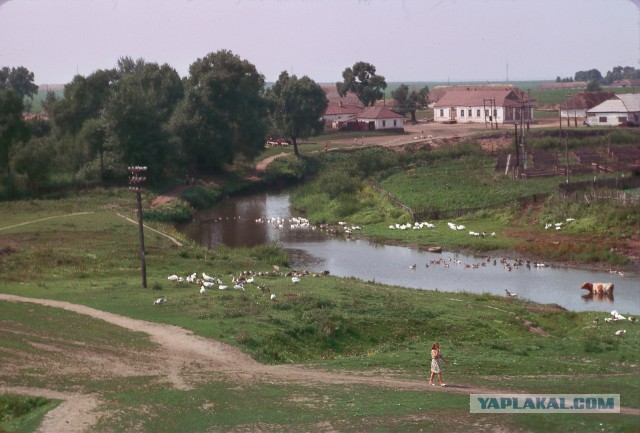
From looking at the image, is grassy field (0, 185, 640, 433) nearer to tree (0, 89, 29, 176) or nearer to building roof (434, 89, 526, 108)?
tree (0, 89, 29, 176)

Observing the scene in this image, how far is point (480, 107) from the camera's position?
94.4 meters

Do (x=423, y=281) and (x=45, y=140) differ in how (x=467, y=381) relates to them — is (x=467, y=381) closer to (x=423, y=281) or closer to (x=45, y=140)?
(x=423, y=281)

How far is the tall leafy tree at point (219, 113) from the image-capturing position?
6800 centimetres

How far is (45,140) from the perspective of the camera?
6706 centimetres

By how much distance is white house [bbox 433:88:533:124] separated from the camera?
90625mm

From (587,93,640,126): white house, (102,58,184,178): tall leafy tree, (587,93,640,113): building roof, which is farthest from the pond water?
(587,93,640,113): building roof

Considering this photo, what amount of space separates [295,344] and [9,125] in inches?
1630

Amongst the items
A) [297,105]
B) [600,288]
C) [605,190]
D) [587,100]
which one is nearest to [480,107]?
[587,100]

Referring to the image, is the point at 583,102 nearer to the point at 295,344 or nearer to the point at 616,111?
the point at 616,111

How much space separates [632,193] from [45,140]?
4222cm

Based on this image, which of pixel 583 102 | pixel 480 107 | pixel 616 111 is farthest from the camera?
pixel 480 107

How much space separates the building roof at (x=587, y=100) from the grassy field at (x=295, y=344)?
5730 cm

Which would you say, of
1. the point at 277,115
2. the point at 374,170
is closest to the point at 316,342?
the point at 374,170

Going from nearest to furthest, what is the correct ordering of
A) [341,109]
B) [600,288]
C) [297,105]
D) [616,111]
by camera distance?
[600,288]
[297,105]
[616,111]
[341,109]
